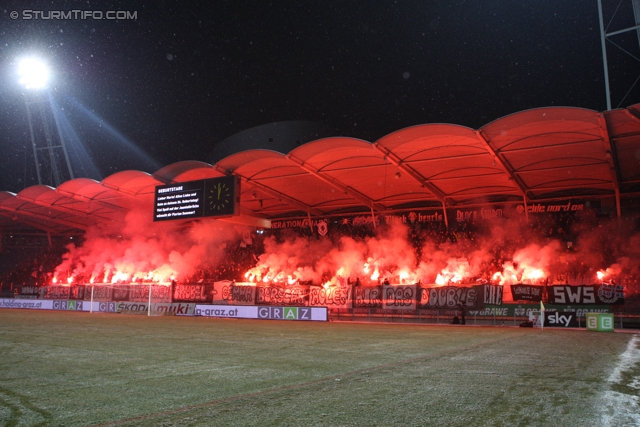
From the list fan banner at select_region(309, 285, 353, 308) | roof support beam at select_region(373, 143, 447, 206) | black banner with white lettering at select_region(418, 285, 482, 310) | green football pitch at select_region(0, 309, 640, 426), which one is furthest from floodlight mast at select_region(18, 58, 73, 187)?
green football pitch at select_region(0, 309, 640, 426)

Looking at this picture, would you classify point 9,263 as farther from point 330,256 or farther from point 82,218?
point 330,256

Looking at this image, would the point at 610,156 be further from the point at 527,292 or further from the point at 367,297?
the point at 367,297

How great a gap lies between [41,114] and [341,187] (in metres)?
29.3

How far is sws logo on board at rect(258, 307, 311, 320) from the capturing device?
2773 cm

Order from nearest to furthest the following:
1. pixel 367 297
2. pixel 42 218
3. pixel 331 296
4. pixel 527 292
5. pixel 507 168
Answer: pixel 527 292
pixel 507 168
pixel 367 297
pixel 331 296
pixel 42 218

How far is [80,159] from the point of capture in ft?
172

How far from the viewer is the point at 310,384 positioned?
790 centimetres

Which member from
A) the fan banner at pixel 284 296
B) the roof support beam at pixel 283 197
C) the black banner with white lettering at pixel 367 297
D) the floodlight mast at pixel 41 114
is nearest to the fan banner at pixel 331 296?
the black banner with white lettering at pixel 367 297

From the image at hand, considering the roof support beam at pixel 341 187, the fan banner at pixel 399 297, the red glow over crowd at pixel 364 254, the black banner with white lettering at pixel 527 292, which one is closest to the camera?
the black banner with white lettering at pixel 527 292

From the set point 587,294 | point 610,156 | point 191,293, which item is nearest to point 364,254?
point 191,293

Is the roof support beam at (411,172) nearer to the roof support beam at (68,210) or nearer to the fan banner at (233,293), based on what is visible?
the fan banner at (233,293)

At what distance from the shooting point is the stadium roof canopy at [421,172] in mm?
23781

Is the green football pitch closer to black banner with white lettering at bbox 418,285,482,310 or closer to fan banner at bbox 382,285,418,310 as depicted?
black banner with white lettering at bbox 418,285,482,310

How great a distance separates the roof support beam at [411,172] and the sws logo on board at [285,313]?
9.61m
